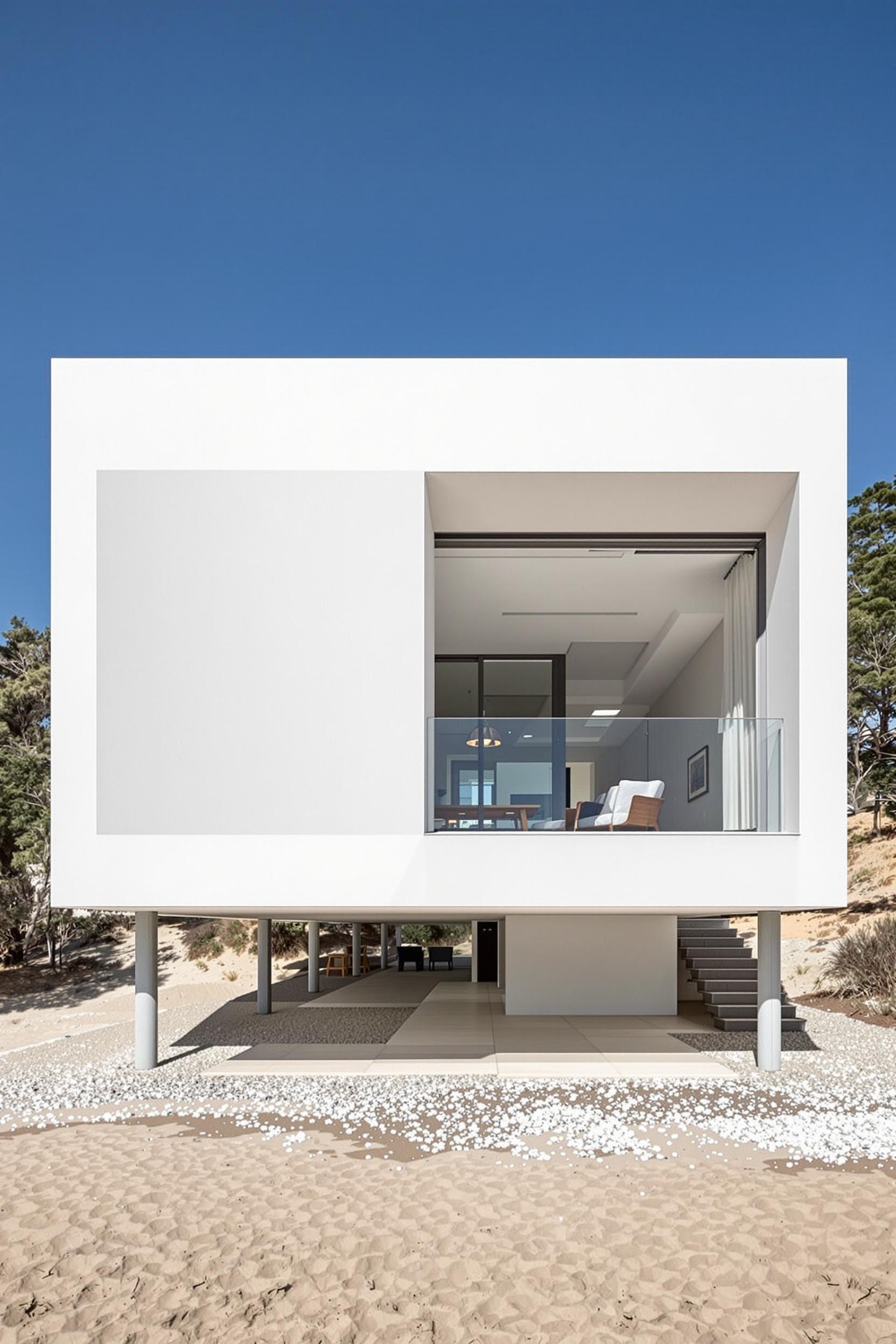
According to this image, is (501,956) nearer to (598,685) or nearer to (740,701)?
(598,685)

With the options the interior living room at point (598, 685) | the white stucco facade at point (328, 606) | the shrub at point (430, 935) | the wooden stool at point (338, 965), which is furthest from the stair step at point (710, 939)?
the shrub at point (430, 935)

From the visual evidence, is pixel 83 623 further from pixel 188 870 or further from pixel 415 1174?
pixel 415 1174

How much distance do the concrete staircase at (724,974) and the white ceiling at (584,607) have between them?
3795mm

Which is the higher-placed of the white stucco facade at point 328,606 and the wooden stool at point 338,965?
the white stucco facade at point 328,606

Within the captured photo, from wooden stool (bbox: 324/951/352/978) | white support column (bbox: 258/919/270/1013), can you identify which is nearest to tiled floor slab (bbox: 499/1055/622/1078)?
white support column (bbox: 258/919/270/1013)

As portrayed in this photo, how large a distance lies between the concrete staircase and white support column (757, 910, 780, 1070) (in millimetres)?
1729

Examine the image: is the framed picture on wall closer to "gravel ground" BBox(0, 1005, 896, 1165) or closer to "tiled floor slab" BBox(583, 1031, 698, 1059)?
"gravel ground" BBox(0, 1005, 896, 1165)

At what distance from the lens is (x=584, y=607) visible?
38.0 feet

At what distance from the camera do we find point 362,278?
18047 mm

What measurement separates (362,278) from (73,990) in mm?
15462

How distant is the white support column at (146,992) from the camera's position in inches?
359

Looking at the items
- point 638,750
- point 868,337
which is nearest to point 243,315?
point 868,337

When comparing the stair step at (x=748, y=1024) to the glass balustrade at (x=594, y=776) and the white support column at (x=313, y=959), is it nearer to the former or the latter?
the glass balustrade at (x=594, y=776)

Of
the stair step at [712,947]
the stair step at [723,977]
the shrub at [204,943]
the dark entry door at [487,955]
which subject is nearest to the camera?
the stair step at [723,977]
